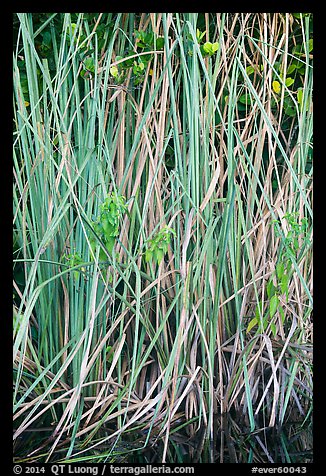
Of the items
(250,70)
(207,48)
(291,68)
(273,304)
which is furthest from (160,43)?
(273,304)

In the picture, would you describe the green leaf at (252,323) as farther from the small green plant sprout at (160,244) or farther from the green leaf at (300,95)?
the green leaf at (300,95)

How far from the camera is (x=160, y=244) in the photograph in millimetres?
1469

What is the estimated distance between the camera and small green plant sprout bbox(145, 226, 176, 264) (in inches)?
57.3

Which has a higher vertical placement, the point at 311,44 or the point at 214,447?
the point at 311,44

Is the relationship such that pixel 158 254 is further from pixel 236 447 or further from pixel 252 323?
pixel 236 447

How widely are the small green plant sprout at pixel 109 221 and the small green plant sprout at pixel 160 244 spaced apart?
94mm

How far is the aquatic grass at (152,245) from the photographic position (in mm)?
1512

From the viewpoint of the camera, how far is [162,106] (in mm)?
1597

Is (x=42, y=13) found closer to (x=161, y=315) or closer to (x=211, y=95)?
(x=211, y=95)

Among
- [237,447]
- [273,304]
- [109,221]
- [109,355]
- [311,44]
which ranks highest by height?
[311,44]

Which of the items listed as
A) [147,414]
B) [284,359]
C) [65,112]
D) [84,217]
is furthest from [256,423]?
[65,112]

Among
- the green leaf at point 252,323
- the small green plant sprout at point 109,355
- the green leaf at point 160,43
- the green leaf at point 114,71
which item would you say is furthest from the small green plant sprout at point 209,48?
the small green plant sprout at point 109,355

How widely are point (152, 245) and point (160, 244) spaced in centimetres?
2

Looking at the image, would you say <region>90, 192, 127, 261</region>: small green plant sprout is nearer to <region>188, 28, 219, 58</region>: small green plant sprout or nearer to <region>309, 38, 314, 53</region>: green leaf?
<region>188, 28, 219, 58</region>: small green plant sprout
